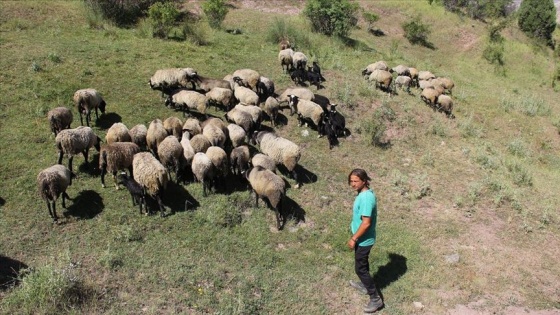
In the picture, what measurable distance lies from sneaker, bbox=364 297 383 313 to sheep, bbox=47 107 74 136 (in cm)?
831

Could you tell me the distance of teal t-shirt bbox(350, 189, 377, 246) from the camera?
5.86 metres

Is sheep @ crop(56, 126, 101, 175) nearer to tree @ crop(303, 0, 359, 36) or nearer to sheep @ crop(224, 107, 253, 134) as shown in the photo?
sheep @ crop(224, 107, 253, 134)

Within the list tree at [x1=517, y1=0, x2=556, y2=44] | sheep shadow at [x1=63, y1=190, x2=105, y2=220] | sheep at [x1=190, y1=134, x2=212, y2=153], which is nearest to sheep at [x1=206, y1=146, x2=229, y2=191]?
sheep at [x1=190, y1=134, x2=212, y2=153]

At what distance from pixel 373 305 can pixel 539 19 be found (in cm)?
3394

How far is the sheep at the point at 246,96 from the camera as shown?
12.4 metres

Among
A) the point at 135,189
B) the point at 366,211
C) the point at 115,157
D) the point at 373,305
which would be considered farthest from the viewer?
the point at 115,157

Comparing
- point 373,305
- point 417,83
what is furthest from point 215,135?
point 417,83

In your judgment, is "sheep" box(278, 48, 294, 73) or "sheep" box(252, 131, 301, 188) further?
"sheep" box(278, 48, 294, 73)

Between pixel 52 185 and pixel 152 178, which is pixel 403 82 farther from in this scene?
pixel 52 185

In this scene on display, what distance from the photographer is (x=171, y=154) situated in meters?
8.90

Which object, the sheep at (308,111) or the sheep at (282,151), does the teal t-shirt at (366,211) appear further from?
the sheep at (308,111)

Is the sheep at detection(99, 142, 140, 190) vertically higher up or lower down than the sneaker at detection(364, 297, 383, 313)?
higher up

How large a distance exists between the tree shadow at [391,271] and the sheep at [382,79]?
10.1m

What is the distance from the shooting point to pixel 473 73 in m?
25.4
